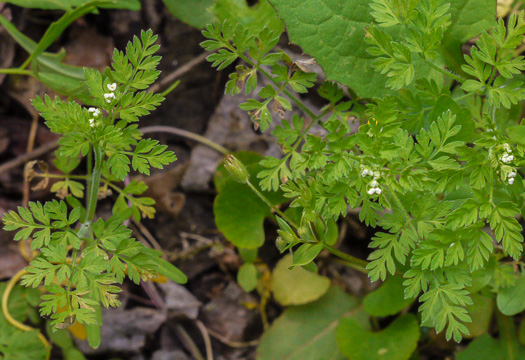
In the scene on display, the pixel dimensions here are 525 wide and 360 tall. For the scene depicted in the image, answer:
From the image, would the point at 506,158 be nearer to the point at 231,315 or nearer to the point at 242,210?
the point at 242,210

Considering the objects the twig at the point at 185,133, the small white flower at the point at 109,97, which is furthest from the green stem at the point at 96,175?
the twig at the point at 185,133

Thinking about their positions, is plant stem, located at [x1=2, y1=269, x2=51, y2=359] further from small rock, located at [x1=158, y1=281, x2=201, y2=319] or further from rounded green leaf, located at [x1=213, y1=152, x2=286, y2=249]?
rounded green leaf, located at [x1=213, y1=152, x2=286, y2=249]

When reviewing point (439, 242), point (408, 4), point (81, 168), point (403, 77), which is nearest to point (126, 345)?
point (81, 168)

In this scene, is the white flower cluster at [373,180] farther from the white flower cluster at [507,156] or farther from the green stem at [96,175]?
the green stem at [96,175]

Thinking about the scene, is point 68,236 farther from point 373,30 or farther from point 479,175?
point 479,175

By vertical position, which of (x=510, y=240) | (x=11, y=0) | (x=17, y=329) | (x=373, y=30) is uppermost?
(x=11, y=0)

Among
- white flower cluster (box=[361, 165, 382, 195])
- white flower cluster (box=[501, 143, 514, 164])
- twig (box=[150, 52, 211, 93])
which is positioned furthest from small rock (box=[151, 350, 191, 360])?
white flower cluster (box=[501, 143, 514, 164])
